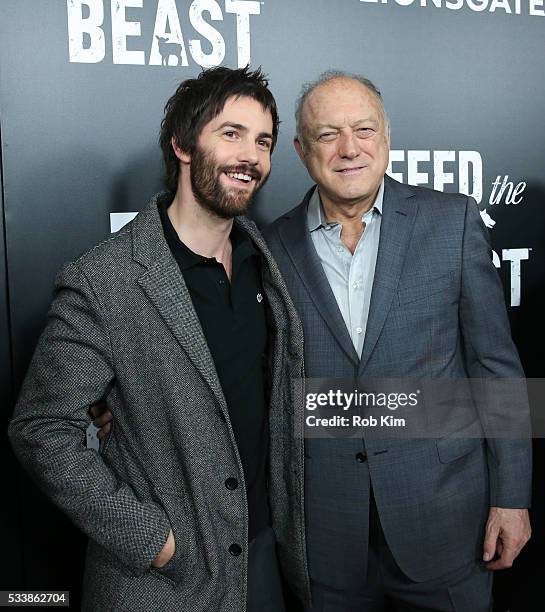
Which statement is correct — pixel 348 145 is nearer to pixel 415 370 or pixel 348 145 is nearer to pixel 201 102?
pixel 201 102

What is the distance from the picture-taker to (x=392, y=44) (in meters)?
2.38

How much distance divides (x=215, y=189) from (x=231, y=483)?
1.88 feet

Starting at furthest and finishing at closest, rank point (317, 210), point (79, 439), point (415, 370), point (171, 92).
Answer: point (171, 92), point (317, 210), point (415, 370), point (79, 439)

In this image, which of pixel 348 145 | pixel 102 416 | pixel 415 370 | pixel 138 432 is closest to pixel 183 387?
pixel 138 432

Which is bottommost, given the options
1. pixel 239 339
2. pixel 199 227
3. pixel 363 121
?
pixel 239 339

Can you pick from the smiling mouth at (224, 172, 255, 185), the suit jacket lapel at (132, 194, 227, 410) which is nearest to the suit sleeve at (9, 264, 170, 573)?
the suit jacket lapel at (132, 194, 227, 410)

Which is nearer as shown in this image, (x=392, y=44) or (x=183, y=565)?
(x=183, y=565)

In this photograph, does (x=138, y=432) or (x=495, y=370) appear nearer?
(x=138, y=432)

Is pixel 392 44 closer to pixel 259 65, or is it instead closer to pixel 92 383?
pixel 259 65

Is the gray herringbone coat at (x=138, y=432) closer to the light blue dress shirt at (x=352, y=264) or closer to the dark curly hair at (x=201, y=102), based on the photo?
the dark curly hair at (x=201, y=102)

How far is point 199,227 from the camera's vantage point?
5.27 feet

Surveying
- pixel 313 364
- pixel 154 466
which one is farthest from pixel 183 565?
pixel 313 364

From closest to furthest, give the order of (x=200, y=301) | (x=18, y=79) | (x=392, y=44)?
(x=200, y=301) < (x=18, y=79) < (x=392, y=44)

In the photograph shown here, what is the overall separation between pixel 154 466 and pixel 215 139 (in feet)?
2.16
